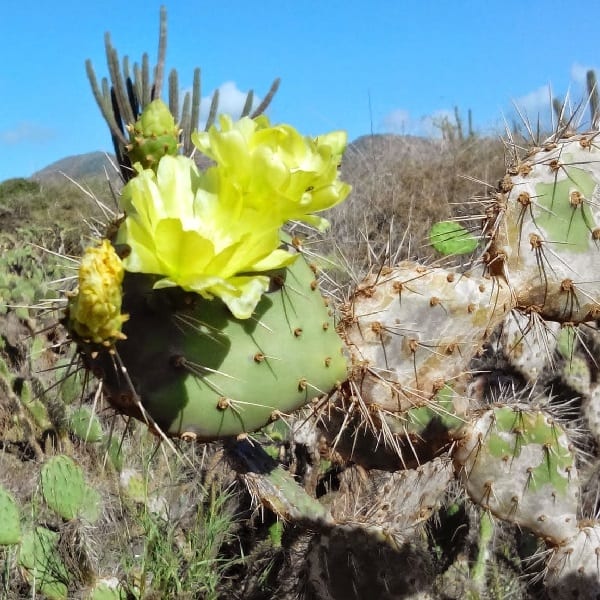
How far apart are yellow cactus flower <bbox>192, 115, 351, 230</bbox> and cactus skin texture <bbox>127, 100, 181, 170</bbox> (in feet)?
→ 0.16

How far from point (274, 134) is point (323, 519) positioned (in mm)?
966

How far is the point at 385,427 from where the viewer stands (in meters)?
1.10

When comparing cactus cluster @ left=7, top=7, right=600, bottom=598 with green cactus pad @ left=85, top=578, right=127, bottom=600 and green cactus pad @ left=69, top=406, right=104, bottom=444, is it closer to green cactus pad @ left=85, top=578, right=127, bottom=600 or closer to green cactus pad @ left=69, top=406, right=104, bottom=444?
green cactus pad @ left=85, top=578, right=127, bottom=600

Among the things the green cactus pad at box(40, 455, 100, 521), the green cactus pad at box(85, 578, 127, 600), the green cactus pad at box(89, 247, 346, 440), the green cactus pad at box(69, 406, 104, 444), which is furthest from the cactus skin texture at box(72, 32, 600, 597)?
the green cactus pad at box(69, 406, 104, 444)

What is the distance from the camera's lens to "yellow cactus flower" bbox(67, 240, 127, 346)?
66 cm

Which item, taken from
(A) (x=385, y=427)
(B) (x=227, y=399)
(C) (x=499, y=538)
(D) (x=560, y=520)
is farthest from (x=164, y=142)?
(C) (x=499, y=538)

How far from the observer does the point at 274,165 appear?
0.77 metres

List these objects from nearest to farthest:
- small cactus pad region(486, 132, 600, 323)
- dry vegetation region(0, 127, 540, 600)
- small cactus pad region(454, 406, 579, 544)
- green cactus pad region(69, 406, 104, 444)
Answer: small cactus pad region(486, 132, 600, 323)
small cactus pad region(454, 406, 579, 544)
dry vegetation region(0, 127, 540, 600)
green cactus pad region(69, 406, 104, 444)

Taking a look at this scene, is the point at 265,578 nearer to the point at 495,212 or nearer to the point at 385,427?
the point at 385,427

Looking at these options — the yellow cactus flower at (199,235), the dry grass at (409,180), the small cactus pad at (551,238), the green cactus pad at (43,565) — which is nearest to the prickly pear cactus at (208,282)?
the yellow cactus flower at (199,235)

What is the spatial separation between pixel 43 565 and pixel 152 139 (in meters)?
1.41

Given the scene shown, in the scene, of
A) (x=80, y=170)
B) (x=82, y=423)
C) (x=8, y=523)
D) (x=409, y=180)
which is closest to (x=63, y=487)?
(x=8, y=523)

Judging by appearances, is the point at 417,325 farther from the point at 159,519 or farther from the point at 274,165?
the point at 159,519

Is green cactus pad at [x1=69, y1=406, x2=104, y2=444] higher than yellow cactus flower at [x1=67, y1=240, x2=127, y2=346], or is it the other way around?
yellow cactus flower at [x1=67, y1=240, x2=127, y2=346]
